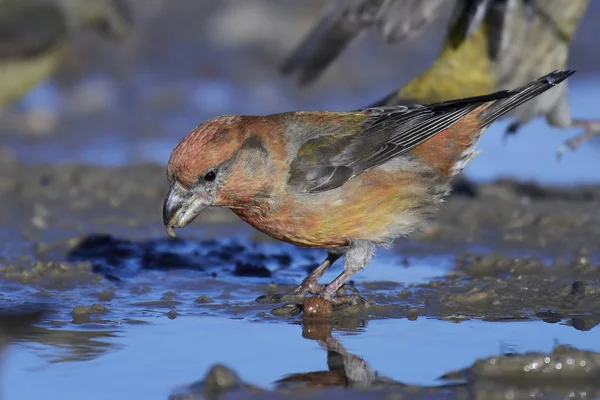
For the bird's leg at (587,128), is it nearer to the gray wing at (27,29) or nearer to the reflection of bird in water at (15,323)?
the reflection of bird in water at (15,323)

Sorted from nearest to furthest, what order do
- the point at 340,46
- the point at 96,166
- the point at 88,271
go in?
1. the point at 88,271
2. the point at 340,46
3. the point at 96,166

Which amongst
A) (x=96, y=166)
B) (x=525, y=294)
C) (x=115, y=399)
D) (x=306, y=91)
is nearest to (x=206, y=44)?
(x=306, y=91)

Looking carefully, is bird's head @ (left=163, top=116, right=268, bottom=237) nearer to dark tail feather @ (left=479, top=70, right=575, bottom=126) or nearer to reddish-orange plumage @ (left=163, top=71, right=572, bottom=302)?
reddish-orange plumage @ (left=163, top=71, right=572, bottom=302)

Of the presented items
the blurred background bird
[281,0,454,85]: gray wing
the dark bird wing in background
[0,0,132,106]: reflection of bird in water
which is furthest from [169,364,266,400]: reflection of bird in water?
[0,0,132,106]: reflection of bird in water

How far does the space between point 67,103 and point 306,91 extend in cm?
230

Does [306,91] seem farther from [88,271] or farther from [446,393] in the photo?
[446,393]

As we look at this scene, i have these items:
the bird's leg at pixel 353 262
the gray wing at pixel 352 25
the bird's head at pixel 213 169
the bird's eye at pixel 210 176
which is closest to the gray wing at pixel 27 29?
the gray wing at pixel 352 25

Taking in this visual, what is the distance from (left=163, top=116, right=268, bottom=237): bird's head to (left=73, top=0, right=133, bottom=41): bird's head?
18.2 feet

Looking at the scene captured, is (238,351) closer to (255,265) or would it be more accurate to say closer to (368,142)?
(368,142)

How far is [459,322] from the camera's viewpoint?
4828 millimetres

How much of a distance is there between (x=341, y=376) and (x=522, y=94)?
2.19 meters

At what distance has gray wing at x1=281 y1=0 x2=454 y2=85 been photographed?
7113mm

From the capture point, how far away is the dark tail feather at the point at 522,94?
18.2ft

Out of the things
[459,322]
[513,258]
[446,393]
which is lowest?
[446,393]
